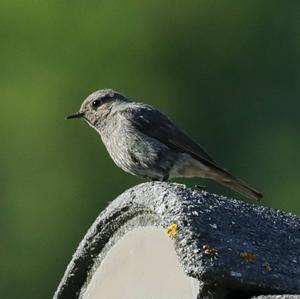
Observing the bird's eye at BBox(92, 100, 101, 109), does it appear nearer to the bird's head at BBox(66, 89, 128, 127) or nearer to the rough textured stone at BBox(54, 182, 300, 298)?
the bird's head at BBox(66, 89, 128, 127)

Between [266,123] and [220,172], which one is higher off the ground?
[266,123]

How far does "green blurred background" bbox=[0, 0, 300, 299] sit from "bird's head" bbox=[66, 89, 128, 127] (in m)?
13.7

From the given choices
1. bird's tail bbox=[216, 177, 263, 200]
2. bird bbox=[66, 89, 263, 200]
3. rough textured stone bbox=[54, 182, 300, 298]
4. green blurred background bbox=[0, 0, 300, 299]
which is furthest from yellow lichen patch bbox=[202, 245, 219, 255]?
green blurred background bbox=[0, 0, 300, 299]

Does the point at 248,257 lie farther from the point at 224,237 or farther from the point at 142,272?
the point at 142,272

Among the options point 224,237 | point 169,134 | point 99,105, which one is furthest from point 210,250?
point 99,105

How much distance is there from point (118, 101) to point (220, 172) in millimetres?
1037

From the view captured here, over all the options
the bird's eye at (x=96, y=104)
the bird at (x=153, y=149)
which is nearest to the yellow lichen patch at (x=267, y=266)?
the bird at (x=153, y=149)

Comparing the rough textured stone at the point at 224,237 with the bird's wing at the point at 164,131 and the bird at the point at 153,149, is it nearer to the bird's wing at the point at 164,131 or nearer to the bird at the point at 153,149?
the bird at the point at 153,149

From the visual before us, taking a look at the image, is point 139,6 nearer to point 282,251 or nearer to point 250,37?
point 250,37

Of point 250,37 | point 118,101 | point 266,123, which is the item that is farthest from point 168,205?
point 250,37

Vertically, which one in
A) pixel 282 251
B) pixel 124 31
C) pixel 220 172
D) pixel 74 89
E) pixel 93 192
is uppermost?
pixel 124 31

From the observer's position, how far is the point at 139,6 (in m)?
39.4

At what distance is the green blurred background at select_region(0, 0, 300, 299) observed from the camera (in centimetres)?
2858

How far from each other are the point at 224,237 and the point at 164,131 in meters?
4.31
